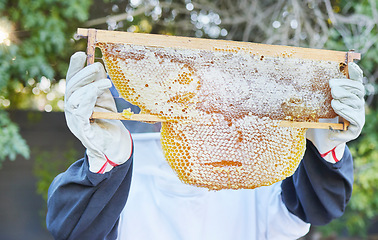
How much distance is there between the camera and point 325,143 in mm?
1380

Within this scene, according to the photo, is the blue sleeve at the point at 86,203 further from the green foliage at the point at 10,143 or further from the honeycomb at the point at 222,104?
the green foliage at the point at 10,143

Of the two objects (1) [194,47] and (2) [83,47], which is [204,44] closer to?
(1) [194,47]

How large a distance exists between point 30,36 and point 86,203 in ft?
5.88

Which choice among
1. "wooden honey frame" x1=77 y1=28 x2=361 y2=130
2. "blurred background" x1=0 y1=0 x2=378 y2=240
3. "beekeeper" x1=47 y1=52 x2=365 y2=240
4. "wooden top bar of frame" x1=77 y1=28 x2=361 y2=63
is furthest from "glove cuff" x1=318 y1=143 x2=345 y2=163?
"blurred background" x1=0 y1=0 x2=378 y2=240

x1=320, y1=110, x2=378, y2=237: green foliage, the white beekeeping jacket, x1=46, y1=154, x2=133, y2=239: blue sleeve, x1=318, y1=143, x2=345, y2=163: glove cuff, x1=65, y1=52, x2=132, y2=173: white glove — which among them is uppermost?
x1=65, y1=52, x2=132, y2=173: white glove

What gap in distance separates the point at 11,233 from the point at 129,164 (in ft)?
10.4

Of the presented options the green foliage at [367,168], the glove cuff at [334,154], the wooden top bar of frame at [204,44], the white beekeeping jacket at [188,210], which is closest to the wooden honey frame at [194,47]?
the wooden top bar of frame at [204,44]

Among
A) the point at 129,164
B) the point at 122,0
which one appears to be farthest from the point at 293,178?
the point at 122,0

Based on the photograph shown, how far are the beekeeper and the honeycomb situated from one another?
0.37 ft

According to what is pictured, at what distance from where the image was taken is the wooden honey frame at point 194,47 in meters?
1.15

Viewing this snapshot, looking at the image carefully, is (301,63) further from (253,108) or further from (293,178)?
(293,178)

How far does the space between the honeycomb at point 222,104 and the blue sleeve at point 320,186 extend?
0.20 metres

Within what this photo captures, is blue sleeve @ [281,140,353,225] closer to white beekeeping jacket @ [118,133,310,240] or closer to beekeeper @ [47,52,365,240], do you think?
beekeeper @ [47,52,365,240]

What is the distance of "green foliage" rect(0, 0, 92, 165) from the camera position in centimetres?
234
